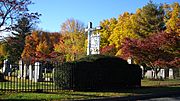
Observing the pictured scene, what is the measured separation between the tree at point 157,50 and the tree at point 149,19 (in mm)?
19619

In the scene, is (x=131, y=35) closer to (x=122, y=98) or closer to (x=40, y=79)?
(x=40, y=79)

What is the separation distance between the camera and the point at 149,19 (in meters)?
57.4

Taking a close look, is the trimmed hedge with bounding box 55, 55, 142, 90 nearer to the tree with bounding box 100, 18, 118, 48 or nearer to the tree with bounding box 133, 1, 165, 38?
the tree with bounding box 133, 1, 165, 38

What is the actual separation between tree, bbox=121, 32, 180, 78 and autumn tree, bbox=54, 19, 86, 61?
21.7m

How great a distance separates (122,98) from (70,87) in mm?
3700

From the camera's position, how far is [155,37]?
116ft

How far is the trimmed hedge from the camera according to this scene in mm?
19328

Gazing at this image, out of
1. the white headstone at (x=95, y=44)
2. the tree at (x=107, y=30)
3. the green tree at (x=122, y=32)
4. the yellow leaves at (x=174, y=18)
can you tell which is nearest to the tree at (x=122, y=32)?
the green tree at (x=122, y=32)

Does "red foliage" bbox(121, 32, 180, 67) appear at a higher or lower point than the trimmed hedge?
higher

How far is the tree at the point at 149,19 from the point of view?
183 feet

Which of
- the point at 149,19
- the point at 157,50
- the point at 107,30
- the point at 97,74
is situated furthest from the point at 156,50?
the point at 107,30

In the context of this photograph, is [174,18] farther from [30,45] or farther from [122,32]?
[30,45]

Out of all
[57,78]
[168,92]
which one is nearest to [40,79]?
[57,78]

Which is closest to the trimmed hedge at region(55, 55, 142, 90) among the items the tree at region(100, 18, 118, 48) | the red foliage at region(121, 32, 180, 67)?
the red foliage at region(121, 32, 180, 67)
